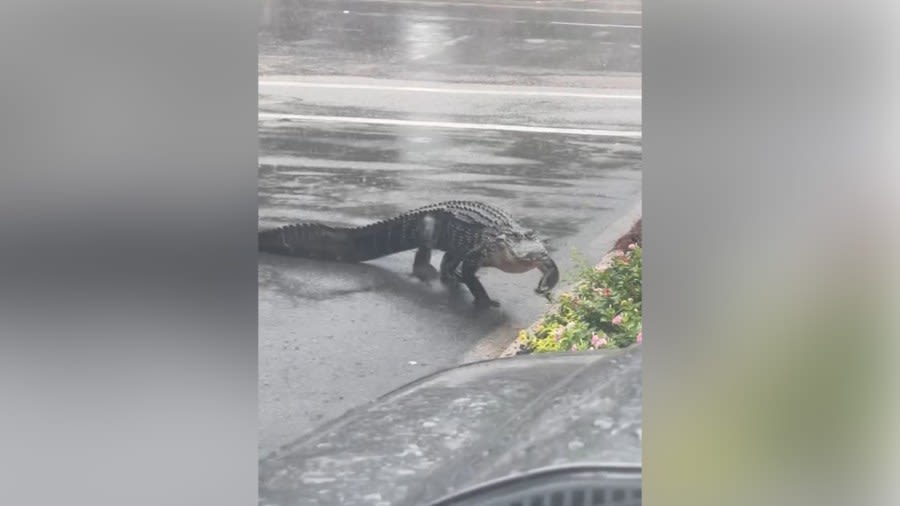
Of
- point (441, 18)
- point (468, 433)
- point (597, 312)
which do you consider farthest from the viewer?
point (597, 312)

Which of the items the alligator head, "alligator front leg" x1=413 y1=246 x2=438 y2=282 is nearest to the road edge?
the alligator head

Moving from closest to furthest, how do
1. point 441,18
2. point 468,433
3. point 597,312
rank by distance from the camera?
point 441,18
point 468,433
point 597,312

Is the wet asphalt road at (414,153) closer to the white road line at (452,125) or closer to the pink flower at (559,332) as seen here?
the white road line at (452,125)

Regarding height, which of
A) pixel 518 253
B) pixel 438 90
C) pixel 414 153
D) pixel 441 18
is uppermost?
pixel 441 18

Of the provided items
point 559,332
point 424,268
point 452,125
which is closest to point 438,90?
point 452,125

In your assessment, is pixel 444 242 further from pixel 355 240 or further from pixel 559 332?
pixel 559 332

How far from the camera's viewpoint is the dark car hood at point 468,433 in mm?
3873

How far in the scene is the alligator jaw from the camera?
4.05m

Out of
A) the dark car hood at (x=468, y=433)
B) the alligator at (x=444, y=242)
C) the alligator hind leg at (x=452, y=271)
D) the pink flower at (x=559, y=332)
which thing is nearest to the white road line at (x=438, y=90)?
the alligator at (x=444, y=242)

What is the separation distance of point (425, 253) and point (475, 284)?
238mm

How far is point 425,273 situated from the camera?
402cm
